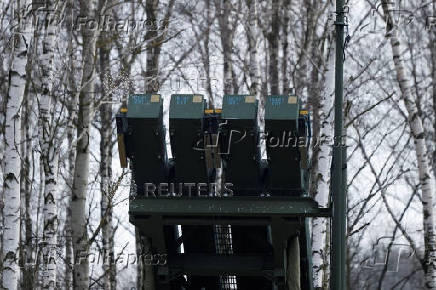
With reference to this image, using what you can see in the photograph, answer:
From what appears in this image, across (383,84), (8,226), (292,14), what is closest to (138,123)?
(8,226)

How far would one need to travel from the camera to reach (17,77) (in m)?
13.9

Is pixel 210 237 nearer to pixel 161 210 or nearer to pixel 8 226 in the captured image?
pixel 161 210

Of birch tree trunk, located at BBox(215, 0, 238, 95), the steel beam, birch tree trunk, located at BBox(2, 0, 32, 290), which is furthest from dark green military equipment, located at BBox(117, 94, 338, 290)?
birch tree trunk, located at BBox(215, 0, 238, 95)

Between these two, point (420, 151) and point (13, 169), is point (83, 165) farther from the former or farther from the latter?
point (420, 151)

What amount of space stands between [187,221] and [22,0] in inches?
236

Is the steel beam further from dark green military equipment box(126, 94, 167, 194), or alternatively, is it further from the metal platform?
dark green military equipment box(126, 94, 167, 194)

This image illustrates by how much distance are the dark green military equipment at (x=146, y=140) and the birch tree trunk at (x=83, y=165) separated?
233 inches

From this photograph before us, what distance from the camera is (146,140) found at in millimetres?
10062

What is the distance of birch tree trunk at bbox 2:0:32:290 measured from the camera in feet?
44.5

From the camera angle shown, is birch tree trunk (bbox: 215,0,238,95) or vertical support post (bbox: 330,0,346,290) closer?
vertical support post (bbox: 330,0,346,290)

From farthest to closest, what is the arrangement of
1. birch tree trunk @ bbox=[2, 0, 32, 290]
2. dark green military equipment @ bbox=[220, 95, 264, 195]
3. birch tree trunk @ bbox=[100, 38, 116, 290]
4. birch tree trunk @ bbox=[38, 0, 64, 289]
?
birch tree trunk @ bbox=[100, 38, 116, 290] < birch tree trunk @ bbox=[38, 0, 64, 289] < birch tree trunk @ bbox=[2, 0, 32, 290] < dark green military equipment @ bbox=[220, 95, 264, 195]

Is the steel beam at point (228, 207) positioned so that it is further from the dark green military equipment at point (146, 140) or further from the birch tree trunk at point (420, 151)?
the birch tree trunk at point (420, 151)

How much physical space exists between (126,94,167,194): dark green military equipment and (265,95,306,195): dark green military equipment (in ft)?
3.68

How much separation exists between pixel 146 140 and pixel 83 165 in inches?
259
